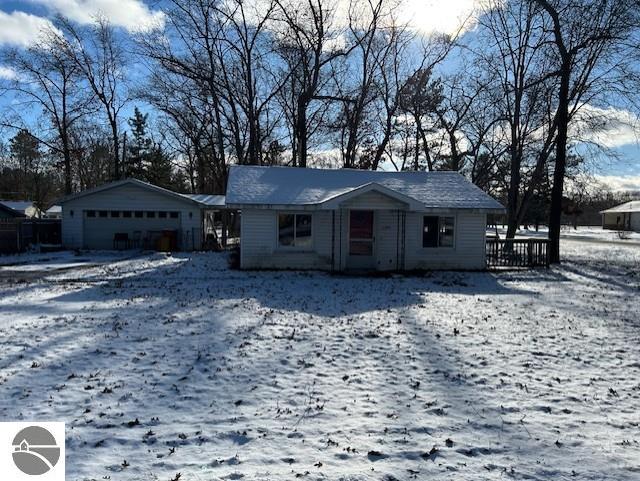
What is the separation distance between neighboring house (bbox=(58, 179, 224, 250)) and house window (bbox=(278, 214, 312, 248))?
7.79 metres

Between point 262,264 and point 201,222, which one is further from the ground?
point 201,222

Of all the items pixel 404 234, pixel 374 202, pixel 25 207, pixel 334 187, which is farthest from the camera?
pixel 25 207

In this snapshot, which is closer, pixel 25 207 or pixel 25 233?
pixel 25 233

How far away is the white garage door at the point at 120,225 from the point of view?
70.9 feet

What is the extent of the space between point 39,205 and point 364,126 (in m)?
37.4

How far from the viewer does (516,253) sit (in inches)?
667

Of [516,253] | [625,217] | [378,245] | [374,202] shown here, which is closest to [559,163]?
[516,253]

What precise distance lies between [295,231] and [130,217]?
1130 centimetres

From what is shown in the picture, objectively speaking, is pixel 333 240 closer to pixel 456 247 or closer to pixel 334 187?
pixel 334 187

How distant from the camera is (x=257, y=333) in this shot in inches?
275

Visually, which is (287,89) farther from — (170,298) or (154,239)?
(170,298)

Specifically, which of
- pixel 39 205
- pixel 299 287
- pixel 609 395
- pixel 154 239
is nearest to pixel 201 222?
pixel 154 239

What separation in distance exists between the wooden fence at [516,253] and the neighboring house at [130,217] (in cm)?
1341

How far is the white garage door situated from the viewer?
70.9ft
